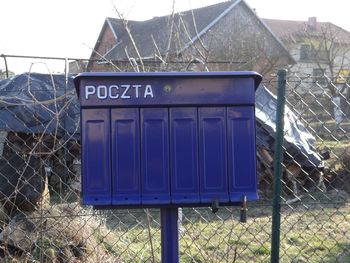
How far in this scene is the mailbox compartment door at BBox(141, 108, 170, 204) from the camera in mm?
2332

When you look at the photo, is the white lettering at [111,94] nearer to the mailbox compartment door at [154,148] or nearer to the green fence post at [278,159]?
the mailbox compartment door at [154,148]

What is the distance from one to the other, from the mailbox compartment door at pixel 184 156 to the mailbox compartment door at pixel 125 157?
16 centimetres

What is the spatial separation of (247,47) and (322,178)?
13.8 metres

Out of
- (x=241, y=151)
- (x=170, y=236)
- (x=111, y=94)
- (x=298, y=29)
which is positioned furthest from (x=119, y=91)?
(x=298, y=29)

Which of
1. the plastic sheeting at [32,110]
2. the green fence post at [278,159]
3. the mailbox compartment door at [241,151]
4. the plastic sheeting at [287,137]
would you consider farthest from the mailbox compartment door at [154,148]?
the plastic sheeting at [287,137]

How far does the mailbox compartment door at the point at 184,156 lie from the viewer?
234cm

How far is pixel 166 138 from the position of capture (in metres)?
2.34

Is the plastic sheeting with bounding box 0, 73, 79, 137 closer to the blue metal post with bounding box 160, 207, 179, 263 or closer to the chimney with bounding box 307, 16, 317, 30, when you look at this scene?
the blue metal post with bounding box 160, 207, 179, 263

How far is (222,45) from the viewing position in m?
20.1

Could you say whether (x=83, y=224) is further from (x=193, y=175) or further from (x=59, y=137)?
(x=59, y=137)

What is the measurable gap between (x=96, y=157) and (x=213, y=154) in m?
0.53

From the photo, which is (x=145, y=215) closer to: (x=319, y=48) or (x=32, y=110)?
(x=32, y=110)

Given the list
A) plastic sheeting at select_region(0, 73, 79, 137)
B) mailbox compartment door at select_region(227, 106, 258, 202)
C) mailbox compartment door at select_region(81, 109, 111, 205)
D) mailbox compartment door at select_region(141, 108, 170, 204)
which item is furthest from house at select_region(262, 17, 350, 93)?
mailbox compartment door at select_region(81, 109, 111, 205)

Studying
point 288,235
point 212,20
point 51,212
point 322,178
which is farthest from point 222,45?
point 51,212
